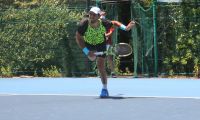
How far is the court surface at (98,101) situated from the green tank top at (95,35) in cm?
105

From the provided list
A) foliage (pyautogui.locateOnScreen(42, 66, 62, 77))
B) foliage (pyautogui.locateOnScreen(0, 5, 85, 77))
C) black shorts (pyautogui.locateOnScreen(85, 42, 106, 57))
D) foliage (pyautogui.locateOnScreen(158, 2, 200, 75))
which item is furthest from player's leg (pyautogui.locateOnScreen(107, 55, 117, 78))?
black shorts (pyautogui.locateOnScreen(85, 42, 106, 57))

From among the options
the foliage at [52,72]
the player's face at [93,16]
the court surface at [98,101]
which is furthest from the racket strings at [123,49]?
the player's face at [93,16]

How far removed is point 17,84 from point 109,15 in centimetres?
390

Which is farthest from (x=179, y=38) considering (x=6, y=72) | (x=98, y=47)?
(x=98, y=47)

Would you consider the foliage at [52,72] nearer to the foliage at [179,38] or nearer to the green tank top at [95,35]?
the foliage at [179,38]

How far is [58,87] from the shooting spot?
Answer: 42.1ft

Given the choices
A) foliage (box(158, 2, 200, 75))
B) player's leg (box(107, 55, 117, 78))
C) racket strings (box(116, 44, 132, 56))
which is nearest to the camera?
racket strings (box(116, 44, 132, 56))

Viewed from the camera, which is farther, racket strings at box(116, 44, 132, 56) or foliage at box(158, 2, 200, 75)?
foliage at box(158, 2, 200, 75)

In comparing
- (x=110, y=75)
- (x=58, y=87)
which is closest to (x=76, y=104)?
(x=58, y=87)

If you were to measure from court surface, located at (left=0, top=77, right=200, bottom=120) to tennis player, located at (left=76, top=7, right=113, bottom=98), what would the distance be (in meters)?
0.51

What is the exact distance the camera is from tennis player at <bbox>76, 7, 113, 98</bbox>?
1019cm

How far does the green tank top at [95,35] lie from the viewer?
10.3 m

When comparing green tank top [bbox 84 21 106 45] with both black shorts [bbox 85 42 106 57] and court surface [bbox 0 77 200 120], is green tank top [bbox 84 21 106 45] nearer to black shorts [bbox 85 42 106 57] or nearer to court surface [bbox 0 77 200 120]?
black shorts [bbox 85 42 106 57]

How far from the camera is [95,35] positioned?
34.2 ft
